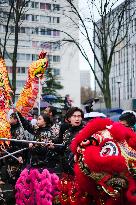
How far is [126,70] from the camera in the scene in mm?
62250

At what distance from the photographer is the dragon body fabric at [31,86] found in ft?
24.3

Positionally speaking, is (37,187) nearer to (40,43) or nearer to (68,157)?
(68,157)

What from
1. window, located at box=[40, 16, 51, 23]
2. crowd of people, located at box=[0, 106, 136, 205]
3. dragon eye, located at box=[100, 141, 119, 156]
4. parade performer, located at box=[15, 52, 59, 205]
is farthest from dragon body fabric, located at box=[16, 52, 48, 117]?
window, located at box=[40, 16, 51, 23]

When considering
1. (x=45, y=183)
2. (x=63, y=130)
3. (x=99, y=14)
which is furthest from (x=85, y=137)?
(x=99, y=14)

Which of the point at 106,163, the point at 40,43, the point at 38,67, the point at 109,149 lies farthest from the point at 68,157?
the point at 40,43

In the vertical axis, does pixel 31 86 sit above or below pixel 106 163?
above

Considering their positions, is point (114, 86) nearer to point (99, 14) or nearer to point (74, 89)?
point (74, 89)

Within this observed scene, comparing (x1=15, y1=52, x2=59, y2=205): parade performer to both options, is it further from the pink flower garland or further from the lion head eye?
the lion head eye

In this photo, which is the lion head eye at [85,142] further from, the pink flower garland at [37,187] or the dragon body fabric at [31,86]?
the dragon body fabric at [31,86]

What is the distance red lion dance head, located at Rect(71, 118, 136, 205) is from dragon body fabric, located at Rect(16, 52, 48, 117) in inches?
162

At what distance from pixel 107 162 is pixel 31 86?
481 centimetres

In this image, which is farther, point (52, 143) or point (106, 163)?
point (52, 143)

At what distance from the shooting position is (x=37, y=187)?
19.6 feet

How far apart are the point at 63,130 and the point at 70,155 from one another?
27.7 inches
